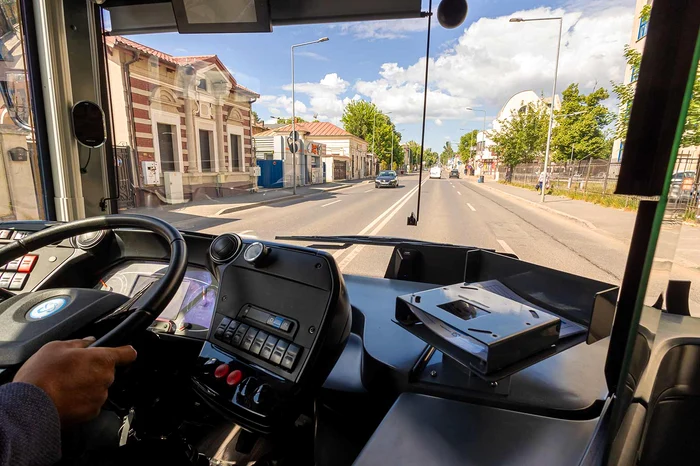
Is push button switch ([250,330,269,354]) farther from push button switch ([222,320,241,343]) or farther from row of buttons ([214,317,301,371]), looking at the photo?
push button switch ([222,320,241,343])

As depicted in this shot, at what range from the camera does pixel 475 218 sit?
9.27 m

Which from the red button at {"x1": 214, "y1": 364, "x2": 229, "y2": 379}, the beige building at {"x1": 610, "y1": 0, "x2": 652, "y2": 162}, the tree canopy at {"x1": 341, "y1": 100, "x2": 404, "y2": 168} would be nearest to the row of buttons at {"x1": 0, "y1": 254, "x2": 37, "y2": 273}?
the red button at {"x1": 214, "y1": 364, "x2": 229, "y2": 379}

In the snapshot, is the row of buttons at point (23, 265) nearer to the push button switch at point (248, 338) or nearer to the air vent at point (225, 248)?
the air vent at point (225, 248)

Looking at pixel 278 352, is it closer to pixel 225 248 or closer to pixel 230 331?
pixel 230 331

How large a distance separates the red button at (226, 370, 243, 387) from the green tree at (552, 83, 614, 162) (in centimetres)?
126

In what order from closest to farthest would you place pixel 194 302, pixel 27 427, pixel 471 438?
pixel 27 427, pixel 471 438, pixel 194 302

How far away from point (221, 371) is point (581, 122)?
69.5 inches

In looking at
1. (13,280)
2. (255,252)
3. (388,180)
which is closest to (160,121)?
(13,280)

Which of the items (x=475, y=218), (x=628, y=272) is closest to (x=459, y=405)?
(x=628, y=272)

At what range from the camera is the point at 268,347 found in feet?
4.09

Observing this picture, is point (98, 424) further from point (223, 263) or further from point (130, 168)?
point (130, 168)

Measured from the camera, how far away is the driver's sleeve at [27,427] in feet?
2.25

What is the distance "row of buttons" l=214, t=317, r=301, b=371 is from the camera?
3.92 ft

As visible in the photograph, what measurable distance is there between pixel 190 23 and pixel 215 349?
1.78m
